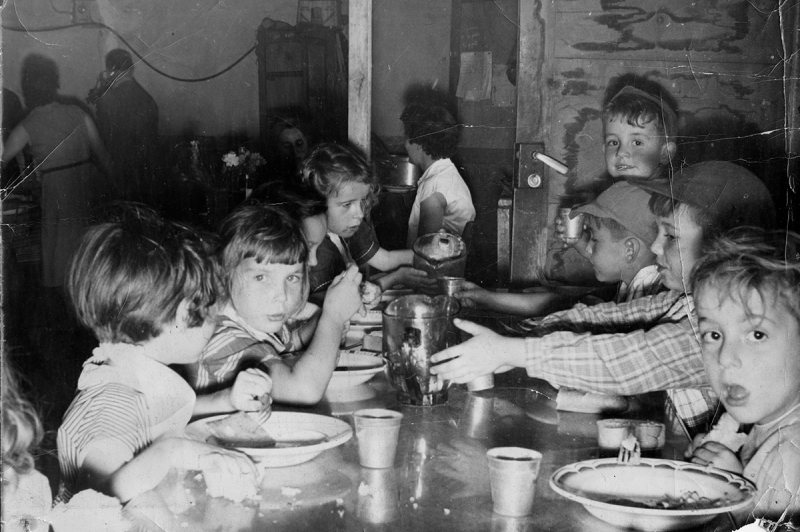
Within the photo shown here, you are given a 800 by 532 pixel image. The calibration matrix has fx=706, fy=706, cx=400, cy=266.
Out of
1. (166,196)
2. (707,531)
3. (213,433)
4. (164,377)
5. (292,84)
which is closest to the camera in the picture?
(707,531)

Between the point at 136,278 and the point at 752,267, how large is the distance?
1.16 meters

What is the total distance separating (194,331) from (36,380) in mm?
316

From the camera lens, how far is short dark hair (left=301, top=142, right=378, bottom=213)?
1705 millimetres

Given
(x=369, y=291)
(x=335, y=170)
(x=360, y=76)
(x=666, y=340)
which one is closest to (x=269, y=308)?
(x=369, y=291)

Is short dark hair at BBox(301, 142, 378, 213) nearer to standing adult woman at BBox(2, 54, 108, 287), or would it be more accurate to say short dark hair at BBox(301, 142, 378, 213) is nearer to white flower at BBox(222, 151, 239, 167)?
white flower at BBox(222, 151, 239, 167)

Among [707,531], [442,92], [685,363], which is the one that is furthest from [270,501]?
[442,92]

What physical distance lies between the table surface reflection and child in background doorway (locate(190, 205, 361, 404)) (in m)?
0.10

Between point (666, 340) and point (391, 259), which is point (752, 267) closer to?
point (666, 340)

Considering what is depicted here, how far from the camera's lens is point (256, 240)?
1562mm

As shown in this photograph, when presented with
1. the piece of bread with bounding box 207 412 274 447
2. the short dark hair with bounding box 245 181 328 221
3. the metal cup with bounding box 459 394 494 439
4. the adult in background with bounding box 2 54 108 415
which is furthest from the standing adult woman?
the metal cup with bounding box 459 394 494 439

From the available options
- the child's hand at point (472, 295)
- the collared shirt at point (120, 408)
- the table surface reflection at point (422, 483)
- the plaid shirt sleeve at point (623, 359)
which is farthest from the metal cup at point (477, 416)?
the collared shirt at point (120, 408)

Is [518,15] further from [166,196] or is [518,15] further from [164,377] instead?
[164,377]

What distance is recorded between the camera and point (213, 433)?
1229mm

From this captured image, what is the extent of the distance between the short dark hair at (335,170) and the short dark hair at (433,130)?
0.14 metres
